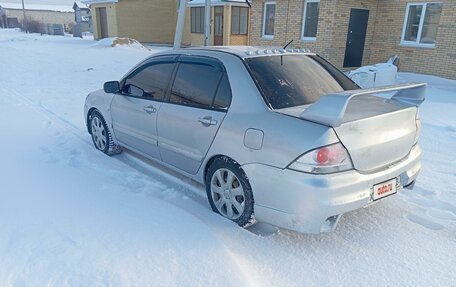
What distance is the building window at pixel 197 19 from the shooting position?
24.2 metres

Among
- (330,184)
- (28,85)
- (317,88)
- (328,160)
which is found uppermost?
(317,88)

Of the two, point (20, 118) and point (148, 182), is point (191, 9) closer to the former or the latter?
point (20, 118)

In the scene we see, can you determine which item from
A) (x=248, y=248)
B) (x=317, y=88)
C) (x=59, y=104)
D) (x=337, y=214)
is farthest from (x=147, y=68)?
(x=59, y=104)

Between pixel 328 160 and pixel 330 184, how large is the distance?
172mm

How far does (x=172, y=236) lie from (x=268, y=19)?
14943 millimetres

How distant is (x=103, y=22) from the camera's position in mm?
29484

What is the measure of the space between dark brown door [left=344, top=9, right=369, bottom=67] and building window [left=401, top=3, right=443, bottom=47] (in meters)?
1.53

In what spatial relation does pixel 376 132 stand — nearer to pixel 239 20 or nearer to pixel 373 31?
pixel 373 31

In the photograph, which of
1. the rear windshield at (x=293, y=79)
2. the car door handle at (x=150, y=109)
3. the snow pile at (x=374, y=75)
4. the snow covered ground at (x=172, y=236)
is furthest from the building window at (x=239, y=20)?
the rear windshield at (x=293, y=79)

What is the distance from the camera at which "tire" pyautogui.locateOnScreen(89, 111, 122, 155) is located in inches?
193

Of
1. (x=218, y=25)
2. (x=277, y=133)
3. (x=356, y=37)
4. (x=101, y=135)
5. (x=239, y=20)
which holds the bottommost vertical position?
(x=101, y=135)

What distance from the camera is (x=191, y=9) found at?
24.8 meters

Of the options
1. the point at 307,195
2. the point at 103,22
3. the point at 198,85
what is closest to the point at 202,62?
the point at 198,85

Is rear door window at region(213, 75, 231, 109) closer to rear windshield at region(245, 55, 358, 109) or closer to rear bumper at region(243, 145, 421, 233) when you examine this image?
rear windshield at region(245, 55, 358, 109)
